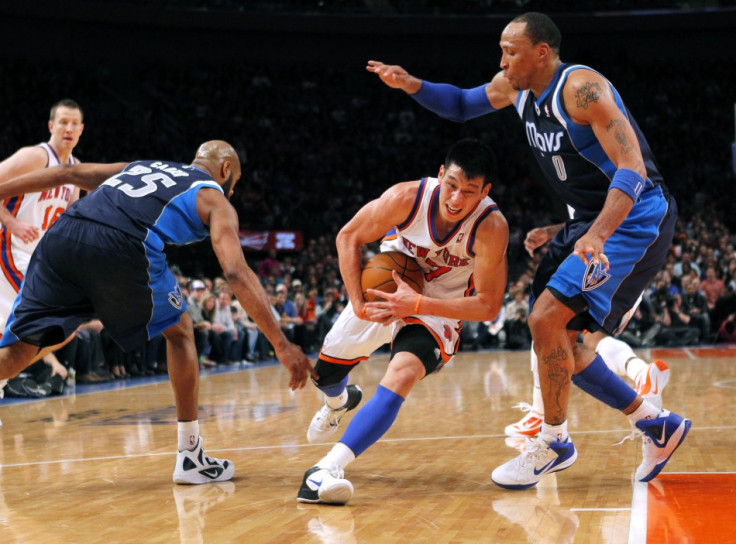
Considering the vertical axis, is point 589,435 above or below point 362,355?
below

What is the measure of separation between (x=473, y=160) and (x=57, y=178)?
6.57 ft

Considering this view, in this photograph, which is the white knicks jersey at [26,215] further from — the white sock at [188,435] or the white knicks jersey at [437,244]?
the white knicks jersey at [437,244]

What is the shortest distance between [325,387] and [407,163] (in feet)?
65.1

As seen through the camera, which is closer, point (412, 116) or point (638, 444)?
point (638, 444)

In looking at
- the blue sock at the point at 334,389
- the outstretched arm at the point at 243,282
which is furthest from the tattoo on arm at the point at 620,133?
the blue sock at the point at 334,389

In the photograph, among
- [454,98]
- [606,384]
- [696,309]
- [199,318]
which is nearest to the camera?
[606,384]

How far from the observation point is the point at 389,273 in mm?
4391

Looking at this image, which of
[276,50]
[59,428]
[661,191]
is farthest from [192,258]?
[661,191]

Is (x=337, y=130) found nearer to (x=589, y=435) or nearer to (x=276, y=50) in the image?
(x=276, y=50)

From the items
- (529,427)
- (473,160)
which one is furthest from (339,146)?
(473,160)

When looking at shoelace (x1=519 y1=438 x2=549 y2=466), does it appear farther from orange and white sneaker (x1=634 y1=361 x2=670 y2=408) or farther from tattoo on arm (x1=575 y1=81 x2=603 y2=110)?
tattoo on arm (x1=575 y1=81 x2=603 y2=110)

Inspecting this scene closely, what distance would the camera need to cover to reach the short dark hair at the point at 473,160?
4.09 m

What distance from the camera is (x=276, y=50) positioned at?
2623 centimetres

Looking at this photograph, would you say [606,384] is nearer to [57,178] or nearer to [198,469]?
[198,469]
